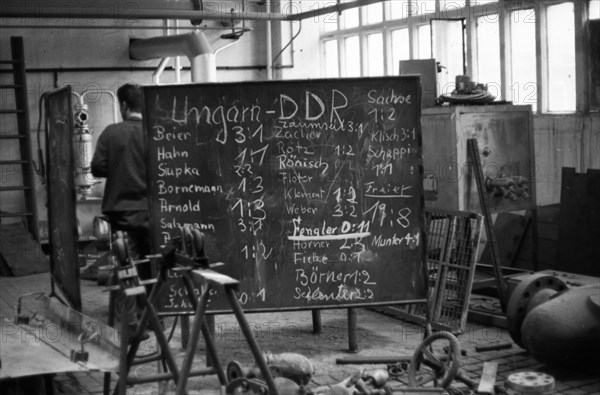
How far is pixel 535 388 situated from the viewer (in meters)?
4.49

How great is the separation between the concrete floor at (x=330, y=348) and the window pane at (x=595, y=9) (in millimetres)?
3454

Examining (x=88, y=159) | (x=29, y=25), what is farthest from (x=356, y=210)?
(x=29, y=25)

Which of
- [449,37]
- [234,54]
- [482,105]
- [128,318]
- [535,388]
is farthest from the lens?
[234,54]

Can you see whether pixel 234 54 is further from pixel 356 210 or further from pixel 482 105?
pixel 356 210

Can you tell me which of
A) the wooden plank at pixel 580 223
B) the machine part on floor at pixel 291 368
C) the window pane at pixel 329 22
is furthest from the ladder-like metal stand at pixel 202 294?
the window pane at pixel 329 22

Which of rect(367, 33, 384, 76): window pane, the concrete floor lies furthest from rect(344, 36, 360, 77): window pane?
the concrete floor

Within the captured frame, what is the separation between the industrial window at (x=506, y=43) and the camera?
847 centimetres

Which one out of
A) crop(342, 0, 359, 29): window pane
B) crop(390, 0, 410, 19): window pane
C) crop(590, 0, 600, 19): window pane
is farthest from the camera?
crop(342, 0, 359, 29): window pane

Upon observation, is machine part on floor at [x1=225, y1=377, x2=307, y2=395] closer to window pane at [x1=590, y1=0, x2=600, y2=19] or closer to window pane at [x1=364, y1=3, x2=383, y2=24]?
window pane at [x1=590, y1=0, x2=600, y2=19]

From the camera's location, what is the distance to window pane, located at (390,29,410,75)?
11.1 metres

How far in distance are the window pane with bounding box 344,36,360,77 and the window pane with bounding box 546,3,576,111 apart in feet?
13.1

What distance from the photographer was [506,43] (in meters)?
9.18

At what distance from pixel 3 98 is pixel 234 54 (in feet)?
11.0

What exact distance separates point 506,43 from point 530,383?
17.8 ft
